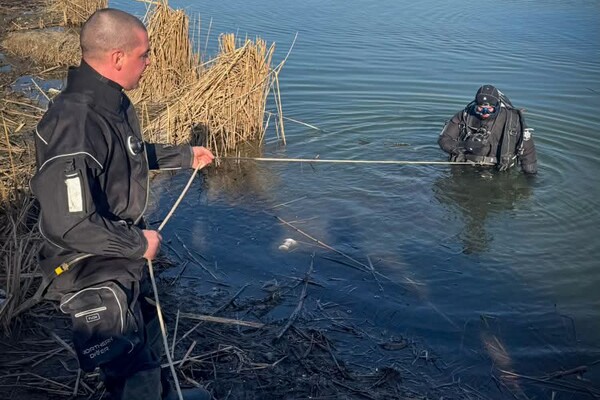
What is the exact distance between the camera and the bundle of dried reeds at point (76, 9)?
617 inches

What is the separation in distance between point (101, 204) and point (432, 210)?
4827 millimetres

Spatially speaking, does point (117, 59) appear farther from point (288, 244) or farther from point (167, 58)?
point (167, 58)

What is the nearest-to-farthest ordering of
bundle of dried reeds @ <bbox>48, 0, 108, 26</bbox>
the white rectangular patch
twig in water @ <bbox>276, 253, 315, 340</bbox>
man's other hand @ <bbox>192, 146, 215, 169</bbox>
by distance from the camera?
the white rectangular patch, man's other hand @ <bbox>192, 146, 215, 169</bbox>, twig in water @ <bbox>276, 253, 315, 340</bbox>, bundle of dried reeds @ <bbox>48, 0, 108, 26</bbox>

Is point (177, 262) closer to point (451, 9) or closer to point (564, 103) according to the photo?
point (564, 103)

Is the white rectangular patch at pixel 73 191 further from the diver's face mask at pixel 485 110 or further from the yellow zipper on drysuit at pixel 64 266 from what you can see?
the diver's face mask at pixel 485 110

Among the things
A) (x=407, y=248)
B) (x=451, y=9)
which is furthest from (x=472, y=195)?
(x=451, y=9)

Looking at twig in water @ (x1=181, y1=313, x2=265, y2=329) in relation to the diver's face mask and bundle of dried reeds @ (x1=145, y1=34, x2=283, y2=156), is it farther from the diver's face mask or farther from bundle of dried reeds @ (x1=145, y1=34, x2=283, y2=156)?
the diver's face mask

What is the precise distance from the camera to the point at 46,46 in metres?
14.3

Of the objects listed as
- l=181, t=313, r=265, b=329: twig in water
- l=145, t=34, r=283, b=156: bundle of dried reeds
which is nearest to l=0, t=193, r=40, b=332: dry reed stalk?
l=181, t=313, r=265, b=329: twig in water

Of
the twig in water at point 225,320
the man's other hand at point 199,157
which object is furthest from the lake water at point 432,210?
the man's other hand at point 199,157

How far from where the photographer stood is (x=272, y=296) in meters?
5.28

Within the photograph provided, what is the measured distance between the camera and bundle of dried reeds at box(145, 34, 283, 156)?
8.33 meters

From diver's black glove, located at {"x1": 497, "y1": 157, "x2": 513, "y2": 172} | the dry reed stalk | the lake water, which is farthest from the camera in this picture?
diver's black glove, located at {"x1": 497, "y1": 157, "x2": 513, "y2": 172}

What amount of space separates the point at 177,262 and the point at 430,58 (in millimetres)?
8907
